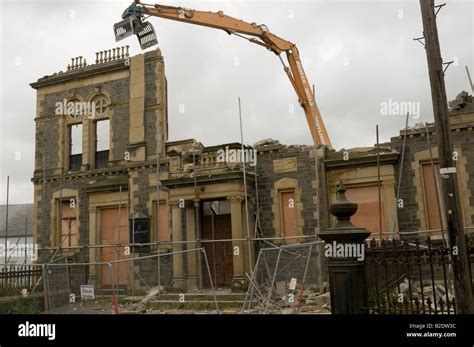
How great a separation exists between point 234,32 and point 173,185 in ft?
21.3

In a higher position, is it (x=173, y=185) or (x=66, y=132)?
(x=66, y=132)

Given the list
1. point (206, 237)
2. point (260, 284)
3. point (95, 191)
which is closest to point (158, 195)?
point (206, 237)

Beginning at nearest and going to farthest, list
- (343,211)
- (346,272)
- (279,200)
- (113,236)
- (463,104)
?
1. (346,272)
2. (343,211)
3. (463,104)
4. (279,200)
5. (113,236)

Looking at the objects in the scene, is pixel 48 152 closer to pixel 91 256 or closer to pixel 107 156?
pixel 107 156

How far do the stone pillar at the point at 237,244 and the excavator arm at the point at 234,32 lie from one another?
13.7 feet

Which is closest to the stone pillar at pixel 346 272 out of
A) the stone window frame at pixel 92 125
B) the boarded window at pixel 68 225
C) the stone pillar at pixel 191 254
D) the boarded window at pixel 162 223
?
the stone pillar at pixel 191 254

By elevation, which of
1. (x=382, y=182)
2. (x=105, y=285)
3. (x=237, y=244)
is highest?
(x=382, y=182)

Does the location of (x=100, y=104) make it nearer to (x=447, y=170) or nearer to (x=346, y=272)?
(x=346, y=272)

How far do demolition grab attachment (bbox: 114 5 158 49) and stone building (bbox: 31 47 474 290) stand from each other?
272cm

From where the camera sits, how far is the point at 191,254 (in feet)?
56.7

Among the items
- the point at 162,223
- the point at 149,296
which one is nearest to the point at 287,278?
the point at 149,296

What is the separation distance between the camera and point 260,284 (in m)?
14.8

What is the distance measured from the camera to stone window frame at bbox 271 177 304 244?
54.5ft

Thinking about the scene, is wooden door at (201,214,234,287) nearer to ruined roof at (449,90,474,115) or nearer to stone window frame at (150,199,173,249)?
stone window frame at (150,199,173,249)
